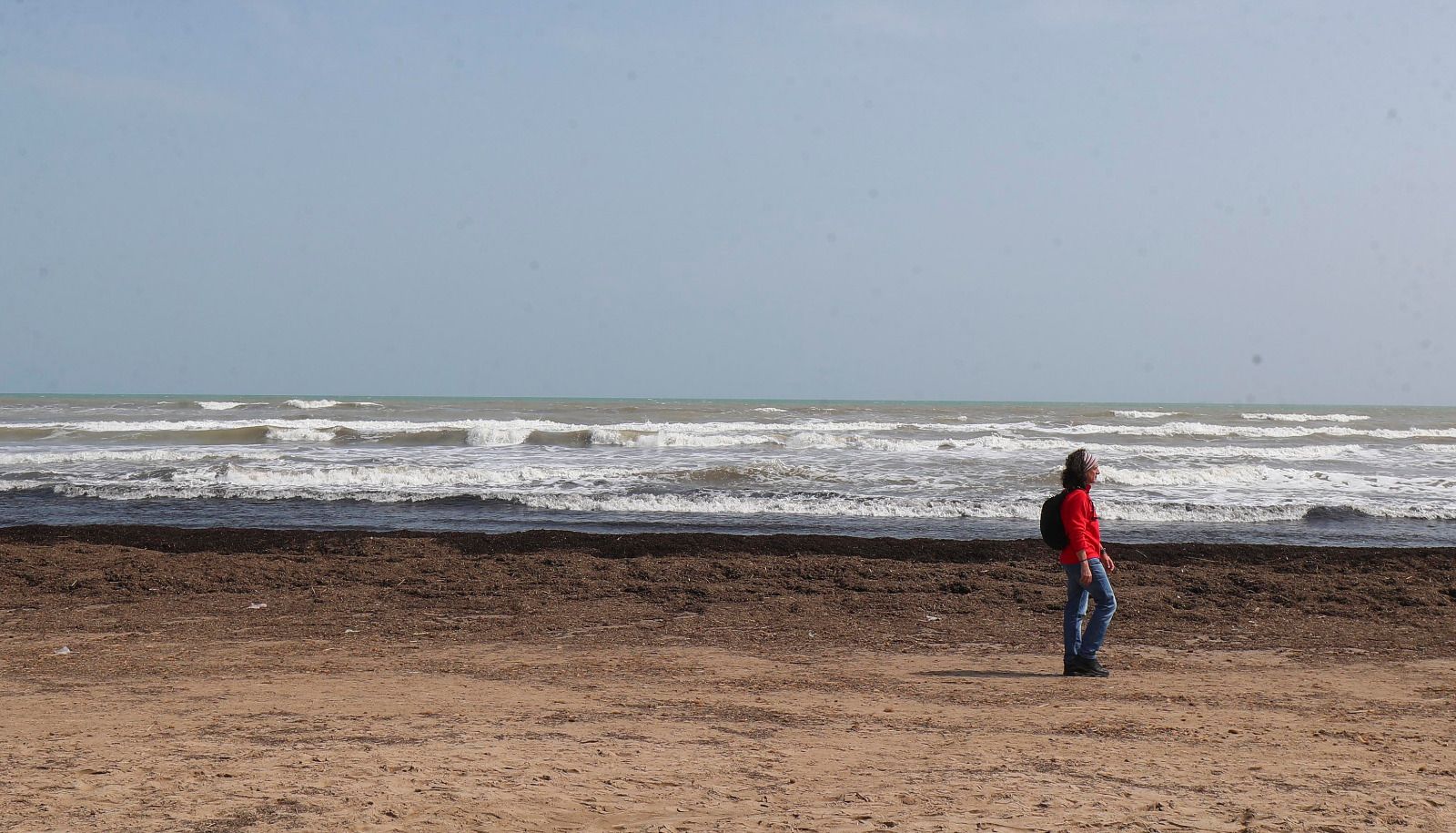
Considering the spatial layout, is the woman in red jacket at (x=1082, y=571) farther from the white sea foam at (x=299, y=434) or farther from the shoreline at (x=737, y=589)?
the white sea foam at (x=299, y=434)

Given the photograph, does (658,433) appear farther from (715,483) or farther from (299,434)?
(299,434)

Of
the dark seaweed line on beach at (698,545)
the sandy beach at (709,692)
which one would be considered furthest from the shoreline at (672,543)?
the sandy beach at (709,692)

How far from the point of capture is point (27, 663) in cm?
658

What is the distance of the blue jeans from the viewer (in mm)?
6465

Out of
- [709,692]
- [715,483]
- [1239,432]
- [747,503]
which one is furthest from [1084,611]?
[1239,432]

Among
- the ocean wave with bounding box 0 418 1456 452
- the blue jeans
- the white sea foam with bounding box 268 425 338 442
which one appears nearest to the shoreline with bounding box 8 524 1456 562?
the blue jeans

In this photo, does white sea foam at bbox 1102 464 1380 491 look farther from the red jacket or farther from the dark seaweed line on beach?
the red jacket

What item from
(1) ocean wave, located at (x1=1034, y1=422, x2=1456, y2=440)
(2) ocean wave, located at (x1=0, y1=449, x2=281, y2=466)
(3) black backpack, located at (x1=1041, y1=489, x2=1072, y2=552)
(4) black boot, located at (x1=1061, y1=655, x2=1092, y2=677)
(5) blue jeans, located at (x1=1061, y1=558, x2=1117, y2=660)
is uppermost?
(1) ocean wave, located at (x1=1034, y1=422, x2=1456, y2=440)

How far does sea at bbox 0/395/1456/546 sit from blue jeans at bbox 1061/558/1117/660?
23.4 ft

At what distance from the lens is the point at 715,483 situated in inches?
764

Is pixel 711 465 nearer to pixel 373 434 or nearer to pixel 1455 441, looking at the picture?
pixel 373 434

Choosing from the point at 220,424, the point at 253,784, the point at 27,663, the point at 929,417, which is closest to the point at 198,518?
the point at 27,663

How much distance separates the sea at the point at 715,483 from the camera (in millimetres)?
14727

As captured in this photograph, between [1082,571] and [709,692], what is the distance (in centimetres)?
248
